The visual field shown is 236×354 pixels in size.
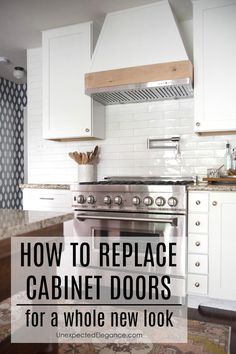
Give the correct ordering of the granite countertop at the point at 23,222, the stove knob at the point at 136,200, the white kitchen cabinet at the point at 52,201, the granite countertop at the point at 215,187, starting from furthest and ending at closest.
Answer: the white kitchen cabinet at the point at 52,201
the stove knob at the point at 136,200
the granite countertop at the point at 215,187
the granite countertop at the point at 23,222

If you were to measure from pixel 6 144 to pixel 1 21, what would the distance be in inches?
82.5

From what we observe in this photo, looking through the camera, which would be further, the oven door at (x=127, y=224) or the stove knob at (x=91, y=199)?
the stove knob at (x=91, y=199)

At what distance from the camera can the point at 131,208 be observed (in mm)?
2430

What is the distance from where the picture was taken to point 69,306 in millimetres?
2350

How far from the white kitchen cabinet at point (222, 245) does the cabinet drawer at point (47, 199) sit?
127cm

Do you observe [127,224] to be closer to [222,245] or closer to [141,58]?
[222,245]

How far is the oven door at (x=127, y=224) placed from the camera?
7.54 ft

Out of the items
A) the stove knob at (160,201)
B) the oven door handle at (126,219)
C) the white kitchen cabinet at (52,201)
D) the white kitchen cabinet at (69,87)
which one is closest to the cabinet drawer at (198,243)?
the oven door handle at (126,219)

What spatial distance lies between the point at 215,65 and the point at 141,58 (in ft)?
2.01

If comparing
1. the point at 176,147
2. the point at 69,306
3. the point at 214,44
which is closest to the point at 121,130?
the point at 176,147

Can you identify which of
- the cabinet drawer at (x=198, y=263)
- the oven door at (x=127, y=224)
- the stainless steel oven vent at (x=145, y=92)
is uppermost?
the stainless steel oven vent at (x=145, y=92)

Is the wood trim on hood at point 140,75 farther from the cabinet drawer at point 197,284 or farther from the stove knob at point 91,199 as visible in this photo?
the cabinet drawer at point 197,284

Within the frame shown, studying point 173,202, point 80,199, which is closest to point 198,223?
point 173,202

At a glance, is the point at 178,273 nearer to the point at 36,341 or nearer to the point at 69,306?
the point at 69,306
